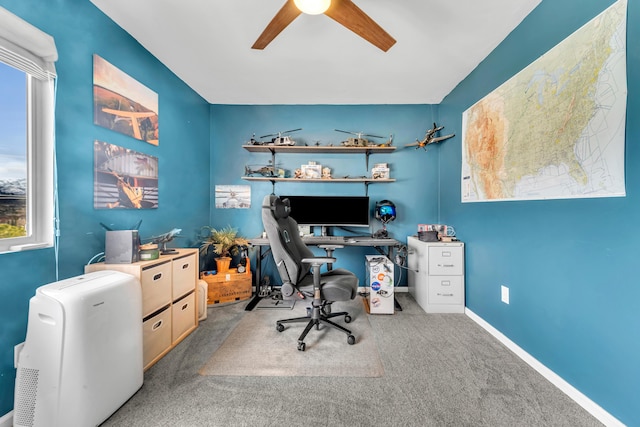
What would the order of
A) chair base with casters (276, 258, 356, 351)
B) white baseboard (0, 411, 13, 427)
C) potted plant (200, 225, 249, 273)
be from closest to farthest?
white baseboard (0, 411, 13, 427), chair base with casters (276, 258, 356, 351), potted plant (200, 225, 249, 273)

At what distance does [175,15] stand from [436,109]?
303 centimetres

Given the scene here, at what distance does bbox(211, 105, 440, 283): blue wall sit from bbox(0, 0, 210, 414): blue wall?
83 centimetres

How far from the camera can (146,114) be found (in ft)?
6.99

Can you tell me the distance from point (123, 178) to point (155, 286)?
0.93 m

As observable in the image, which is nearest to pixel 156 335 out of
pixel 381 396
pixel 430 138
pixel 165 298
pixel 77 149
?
pixel 165 298

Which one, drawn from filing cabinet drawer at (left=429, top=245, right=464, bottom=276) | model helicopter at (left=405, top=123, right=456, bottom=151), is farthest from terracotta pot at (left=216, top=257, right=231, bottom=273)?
model helicopter at (left=405, top=123, right=456, bottom=151)

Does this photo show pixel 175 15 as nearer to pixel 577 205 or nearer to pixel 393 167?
pixel 393 167

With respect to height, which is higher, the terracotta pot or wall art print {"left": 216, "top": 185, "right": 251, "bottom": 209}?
wall art print {"left": 216, "top": 185, "right": 251, "bottom": 209}

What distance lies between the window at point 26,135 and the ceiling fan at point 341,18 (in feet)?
4.16

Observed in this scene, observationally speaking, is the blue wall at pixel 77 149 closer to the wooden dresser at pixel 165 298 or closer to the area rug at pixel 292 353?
the wooden dresser at pixel 165 298

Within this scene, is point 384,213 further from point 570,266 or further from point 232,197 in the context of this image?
point 232,197

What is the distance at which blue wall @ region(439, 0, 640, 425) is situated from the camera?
3.69 ft

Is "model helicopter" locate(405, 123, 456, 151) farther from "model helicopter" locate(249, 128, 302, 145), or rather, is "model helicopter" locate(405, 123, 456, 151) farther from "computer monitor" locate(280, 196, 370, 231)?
"model helicopter" locate(249, 128, 302, 145)

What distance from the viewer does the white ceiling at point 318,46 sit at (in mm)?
1685
